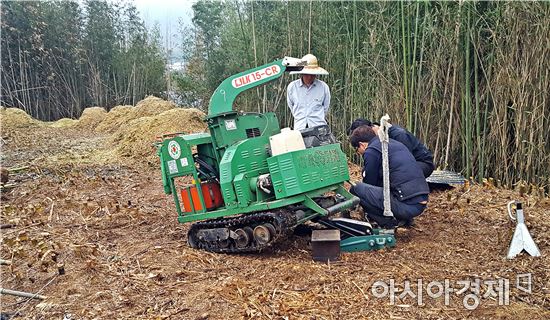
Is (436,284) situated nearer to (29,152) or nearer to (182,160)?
(182,160)

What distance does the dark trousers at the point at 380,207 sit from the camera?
169 inches

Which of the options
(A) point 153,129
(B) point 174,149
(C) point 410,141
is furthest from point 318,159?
(A) point 153,129

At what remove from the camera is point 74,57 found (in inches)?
890

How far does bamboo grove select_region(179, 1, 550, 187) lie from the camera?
5.73 m

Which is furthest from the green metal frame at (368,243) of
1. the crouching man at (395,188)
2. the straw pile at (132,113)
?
the straw pile at (132,113)

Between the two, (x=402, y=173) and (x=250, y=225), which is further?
(x=402, y=173)

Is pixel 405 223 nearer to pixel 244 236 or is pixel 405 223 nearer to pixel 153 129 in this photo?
pixel 244 236

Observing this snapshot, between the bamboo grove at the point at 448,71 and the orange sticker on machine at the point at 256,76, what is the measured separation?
2.73 meters

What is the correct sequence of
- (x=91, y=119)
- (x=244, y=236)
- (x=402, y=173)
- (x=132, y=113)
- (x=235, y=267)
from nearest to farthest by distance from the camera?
(x=235, y=267), (x=244, y=236), (x=402, y=173), (x=132, y=113), (x=91, y=119)

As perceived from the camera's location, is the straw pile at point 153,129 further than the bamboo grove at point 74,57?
No

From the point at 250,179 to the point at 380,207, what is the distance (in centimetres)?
112

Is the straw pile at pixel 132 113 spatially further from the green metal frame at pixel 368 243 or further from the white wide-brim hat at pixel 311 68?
the green metal frame at pixel 368 243

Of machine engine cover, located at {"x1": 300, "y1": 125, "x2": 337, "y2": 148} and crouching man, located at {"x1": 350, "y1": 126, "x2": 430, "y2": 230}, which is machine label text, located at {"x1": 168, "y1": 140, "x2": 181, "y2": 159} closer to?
machine engine cover, located at {"x1": 300, "y1": 125, "x2": 337, "y2": 148}

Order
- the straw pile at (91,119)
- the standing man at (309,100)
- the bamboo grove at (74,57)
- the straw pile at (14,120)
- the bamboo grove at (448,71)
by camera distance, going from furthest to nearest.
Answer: the bamboo grove at (74,57), the straw pile at (91,119), the straw pile at (14,120), the bamboo grove at (448,71), the standing man at (309,100)
